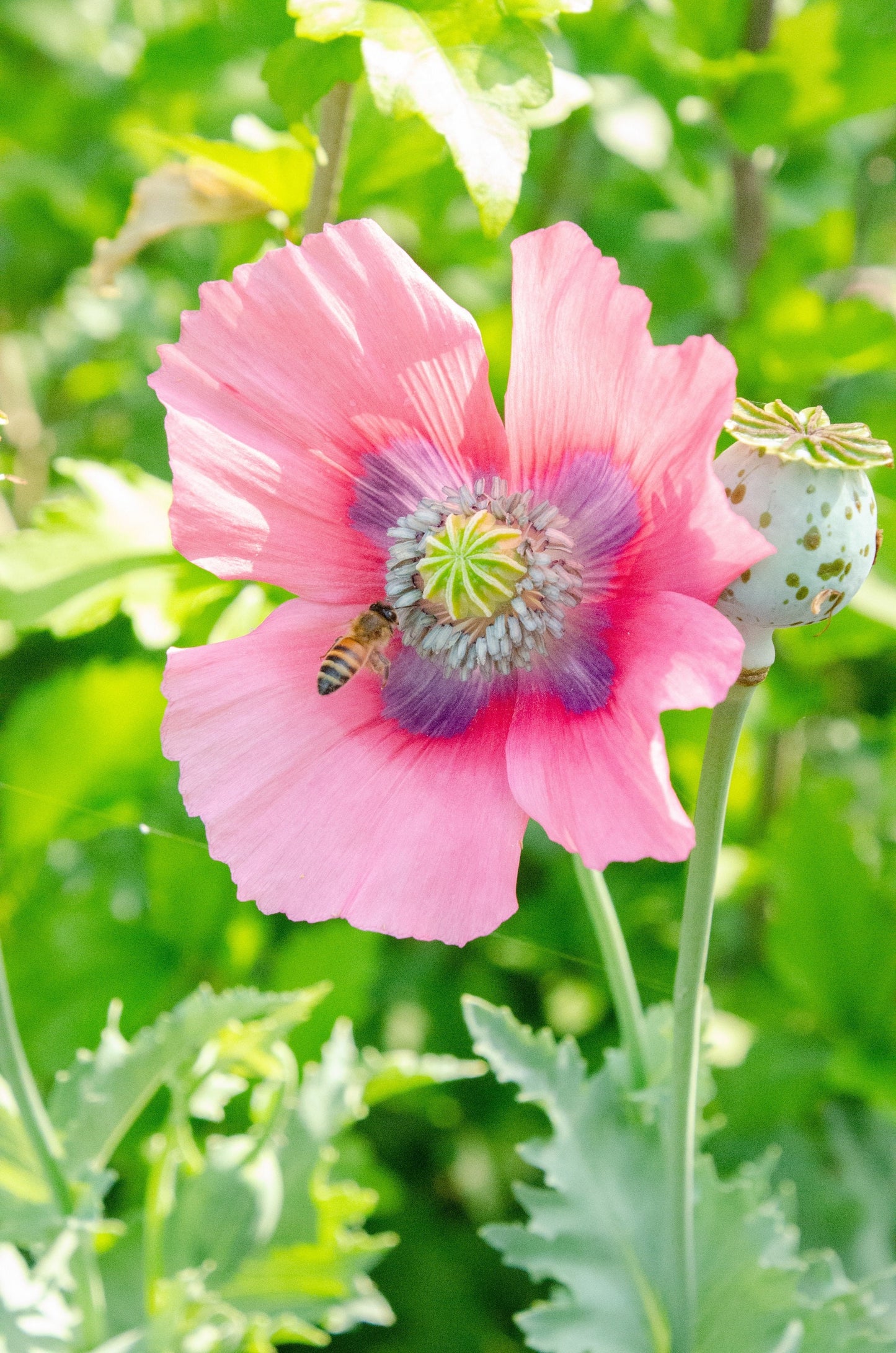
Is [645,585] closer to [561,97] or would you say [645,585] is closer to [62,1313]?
[561,97]

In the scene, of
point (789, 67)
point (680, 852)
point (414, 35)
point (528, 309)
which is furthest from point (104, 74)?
point (680, 852)

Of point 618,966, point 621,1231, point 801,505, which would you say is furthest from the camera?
point 621,1231

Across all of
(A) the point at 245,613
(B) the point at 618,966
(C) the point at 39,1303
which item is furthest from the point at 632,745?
(C) the point at 39,1303

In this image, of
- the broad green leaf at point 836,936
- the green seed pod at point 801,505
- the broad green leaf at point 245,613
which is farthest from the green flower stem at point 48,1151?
the broad green leaf at point 836,936

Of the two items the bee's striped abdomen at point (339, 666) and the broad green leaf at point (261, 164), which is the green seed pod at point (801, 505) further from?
the broad green leaf at point (261, 164)

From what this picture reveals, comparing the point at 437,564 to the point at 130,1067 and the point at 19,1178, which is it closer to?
the point at 130,1067

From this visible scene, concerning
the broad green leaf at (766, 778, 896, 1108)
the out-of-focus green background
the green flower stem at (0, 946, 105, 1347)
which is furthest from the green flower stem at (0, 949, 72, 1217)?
the broad green leaf at (766, 778, 896, 1108)
